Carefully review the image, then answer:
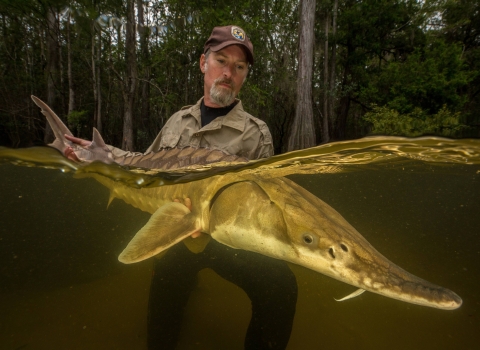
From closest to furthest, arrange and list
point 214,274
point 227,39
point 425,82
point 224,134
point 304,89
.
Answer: point 227,39 → point 224,134 → point 214,274 → point 304,89 → point 425,82

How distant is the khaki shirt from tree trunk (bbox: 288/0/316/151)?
5.03 meters

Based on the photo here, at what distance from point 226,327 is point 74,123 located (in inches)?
362

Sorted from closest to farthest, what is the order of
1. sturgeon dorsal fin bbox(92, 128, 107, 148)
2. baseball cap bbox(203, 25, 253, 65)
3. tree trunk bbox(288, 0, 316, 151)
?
sturgeon dorsal fin bbox(92, 128, 107, 148), baseball cap bbox(203, 25, 253, 65), tree trunk bbox(288, 0, 316, 151)

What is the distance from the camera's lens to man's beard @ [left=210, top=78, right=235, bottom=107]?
3.60 meters

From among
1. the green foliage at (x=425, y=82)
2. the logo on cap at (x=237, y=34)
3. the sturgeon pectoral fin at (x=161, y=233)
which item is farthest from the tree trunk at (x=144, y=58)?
the green foliage at (x=425, y=82)

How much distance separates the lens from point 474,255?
9.19 metres

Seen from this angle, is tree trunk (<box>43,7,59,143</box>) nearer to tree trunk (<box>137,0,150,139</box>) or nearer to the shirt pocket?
tree trunk (<box>137,0,150,139</box>)

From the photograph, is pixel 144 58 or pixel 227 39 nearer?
pixel 227 39

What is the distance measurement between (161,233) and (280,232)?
36.0 inches

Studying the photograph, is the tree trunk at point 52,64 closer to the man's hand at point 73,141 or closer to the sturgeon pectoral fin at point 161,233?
the man's hand at point 73,141

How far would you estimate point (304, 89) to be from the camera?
372 inches

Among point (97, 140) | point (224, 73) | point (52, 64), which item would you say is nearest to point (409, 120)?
point (224, 73)

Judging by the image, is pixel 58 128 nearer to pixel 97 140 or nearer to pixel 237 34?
pixel 97 140

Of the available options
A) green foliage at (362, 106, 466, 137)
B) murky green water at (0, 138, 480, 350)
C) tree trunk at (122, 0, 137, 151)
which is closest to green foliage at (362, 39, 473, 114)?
green foliage at (362, 106, 466, 137)
